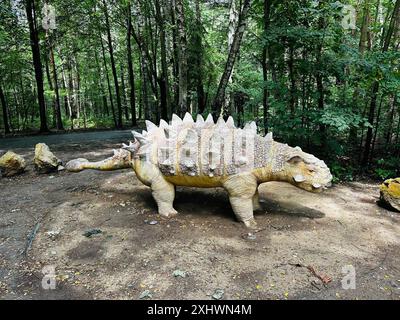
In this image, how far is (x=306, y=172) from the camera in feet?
15.9

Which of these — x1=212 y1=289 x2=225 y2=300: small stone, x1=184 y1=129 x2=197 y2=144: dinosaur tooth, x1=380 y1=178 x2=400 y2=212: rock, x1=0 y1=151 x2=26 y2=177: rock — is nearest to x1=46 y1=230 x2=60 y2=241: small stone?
x1=184 y1=129 x2=197 y2=144: dinosaur tooth

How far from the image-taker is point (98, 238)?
4.63 meters

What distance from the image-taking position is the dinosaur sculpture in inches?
193

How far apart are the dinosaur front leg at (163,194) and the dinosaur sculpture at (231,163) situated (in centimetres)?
2

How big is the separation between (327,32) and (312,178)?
424 cm

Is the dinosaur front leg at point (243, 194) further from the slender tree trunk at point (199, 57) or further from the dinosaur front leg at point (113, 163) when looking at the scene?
the slender tree trunk at point (199, 57)

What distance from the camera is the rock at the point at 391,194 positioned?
18.4 feet

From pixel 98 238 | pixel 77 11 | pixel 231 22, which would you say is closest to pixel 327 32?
pixel 231 22

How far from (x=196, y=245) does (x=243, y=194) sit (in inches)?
45.4

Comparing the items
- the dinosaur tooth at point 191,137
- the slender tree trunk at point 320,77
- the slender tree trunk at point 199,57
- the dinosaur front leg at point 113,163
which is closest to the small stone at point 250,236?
the dinosaur tooth at point 191,137

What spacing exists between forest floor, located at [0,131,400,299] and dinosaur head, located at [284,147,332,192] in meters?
0.70

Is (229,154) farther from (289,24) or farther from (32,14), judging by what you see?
(32,14)

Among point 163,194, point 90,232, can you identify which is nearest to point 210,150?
point 163,194
